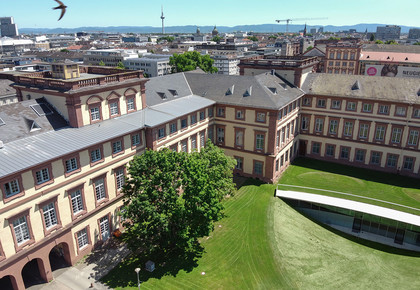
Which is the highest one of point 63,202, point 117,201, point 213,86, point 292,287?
point 213,86

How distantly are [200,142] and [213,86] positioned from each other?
41.3 ft

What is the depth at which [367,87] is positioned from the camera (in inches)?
2608

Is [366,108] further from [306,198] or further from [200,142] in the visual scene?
[200,142]

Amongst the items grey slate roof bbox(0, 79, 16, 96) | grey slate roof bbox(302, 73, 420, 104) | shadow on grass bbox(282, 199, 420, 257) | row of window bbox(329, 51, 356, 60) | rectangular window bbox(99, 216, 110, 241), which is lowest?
shadow on grass bbox(282, 199, 420, 257)

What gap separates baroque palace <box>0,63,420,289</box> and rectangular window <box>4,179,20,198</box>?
0.33 feet

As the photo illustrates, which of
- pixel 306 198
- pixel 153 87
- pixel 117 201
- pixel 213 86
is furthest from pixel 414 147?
pixel 117 201

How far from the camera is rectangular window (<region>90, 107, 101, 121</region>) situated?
139 ft

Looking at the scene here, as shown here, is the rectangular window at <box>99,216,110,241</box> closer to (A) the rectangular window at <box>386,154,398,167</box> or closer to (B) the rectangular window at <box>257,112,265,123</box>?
(B) the rectangular window at <box>257,112,265,123</box>

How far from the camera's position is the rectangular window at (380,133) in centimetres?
6439

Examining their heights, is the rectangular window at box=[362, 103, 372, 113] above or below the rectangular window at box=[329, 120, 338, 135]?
above

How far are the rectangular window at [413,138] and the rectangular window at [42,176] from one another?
208 ft

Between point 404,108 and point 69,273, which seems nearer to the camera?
point 69,273

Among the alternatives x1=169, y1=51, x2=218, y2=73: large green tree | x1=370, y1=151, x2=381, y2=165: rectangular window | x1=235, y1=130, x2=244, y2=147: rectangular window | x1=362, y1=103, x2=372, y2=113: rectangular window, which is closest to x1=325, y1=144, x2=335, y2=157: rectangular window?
x1=370, y1=151, x2=381, y2=165: rectangular window

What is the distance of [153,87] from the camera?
5797 cm
